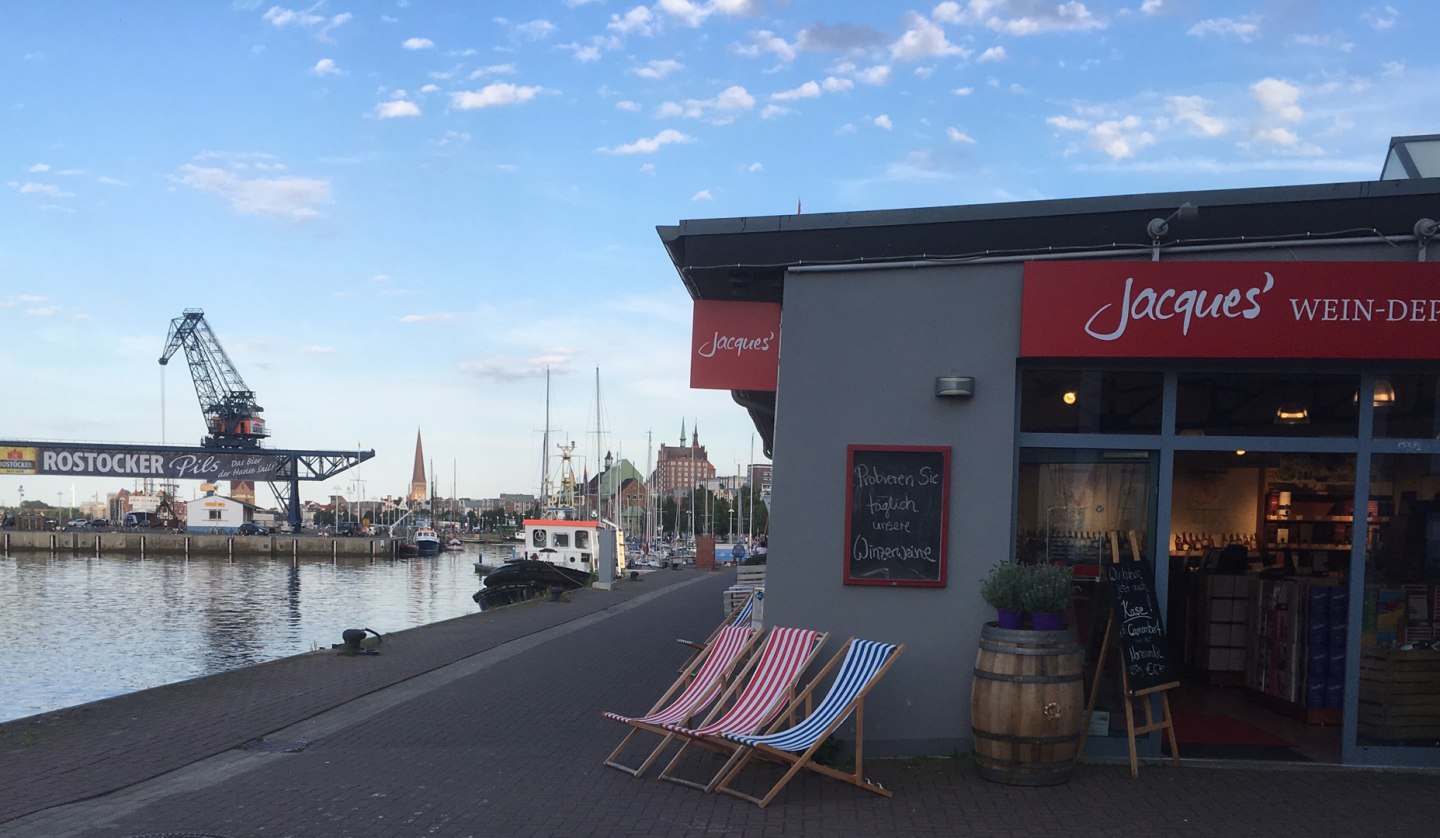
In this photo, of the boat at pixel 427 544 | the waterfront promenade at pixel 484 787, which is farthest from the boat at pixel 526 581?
the boat at pixel 427 544

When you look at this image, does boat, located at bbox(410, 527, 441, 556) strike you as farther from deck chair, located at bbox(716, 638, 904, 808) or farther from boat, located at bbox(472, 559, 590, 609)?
deck chair, located at bbox(716, 638, 904, 808)

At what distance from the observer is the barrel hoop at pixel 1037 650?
5.88 meters

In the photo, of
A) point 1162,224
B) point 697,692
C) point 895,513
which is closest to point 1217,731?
point 895,513

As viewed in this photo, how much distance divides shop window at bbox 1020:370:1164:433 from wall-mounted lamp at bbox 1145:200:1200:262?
2.48 ft

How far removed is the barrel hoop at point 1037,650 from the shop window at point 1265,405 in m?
1.70

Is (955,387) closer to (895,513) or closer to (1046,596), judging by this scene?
(895,513)

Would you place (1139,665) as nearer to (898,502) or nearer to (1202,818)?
(1202,818)

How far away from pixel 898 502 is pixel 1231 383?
2189mm

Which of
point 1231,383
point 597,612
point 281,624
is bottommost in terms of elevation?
point 281,624

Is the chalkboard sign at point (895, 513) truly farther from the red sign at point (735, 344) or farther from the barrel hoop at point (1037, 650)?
the red sign at point (735, 344)

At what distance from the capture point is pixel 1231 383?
6.71 meters

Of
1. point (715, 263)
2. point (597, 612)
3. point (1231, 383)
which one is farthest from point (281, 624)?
point (1231, 383)

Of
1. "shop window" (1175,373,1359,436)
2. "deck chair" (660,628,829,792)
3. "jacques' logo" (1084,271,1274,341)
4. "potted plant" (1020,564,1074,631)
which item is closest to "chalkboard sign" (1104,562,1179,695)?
"potted plant" (1020,564,1074,631)

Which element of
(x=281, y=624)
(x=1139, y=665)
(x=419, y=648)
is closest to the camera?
(x=1139, y=665)
